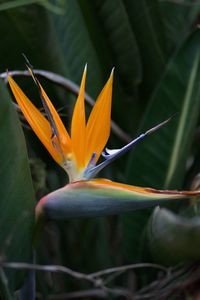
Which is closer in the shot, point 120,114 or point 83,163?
point 83,163

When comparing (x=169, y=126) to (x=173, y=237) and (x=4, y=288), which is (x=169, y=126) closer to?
(x=173, y=237)

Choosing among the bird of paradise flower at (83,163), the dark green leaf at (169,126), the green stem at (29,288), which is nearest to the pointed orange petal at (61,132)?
the bird of paradise flower at (83,163)

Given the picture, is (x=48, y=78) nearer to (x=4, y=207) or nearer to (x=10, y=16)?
(x=10, y=16)

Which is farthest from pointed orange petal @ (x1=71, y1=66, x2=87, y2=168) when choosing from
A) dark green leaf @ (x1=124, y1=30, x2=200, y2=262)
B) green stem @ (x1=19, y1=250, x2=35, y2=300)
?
dark green leaf @ (x1=124, y1=30, x2=200, y2=262)

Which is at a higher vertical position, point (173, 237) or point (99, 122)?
point (99, 122)

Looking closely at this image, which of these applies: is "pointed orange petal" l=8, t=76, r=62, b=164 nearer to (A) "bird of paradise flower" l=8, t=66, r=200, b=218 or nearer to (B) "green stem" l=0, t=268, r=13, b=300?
(A) "bird of paradise flower" l=8, t=66, r=200, b=218

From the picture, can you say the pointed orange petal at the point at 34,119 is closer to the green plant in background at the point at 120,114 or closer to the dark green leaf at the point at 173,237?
the green plant in background at the point at 120,114

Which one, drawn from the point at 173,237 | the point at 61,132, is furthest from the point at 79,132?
the point at 173,237

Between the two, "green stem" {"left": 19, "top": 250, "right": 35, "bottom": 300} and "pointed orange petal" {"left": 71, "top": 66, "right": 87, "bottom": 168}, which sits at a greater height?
"pointed orange petal" {"left": 71, "top": 66, "right": 87, "bottom": 168}
